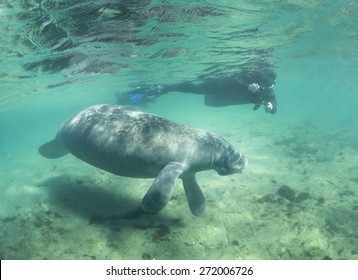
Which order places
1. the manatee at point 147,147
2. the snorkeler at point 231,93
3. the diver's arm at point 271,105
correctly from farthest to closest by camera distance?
the snorkeler at point 231,93, the diver's arm at point 271,105, the manatee at point 147,147

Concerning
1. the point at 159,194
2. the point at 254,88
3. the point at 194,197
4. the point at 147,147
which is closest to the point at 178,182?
the point at 194,197

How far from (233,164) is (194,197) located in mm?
1172

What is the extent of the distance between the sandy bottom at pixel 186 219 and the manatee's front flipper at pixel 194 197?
0.16 m

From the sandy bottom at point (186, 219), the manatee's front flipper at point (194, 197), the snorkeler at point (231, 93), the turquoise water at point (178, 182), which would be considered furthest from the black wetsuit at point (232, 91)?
the manatee's front flipper at point (194, 197)

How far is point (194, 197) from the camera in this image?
698 cm

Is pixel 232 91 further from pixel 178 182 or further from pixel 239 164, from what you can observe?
pixel 239 164

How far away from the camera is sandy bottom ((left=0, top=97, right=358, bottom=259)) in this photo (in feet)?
18.6

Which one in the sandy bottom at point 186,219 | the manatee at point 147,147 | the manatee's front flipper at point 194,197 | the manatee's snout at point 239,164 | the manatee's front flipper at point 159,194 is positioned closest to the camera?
the manatee's front flipper at point 159,194

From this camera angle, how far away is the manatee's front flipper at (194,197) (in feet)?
22.2

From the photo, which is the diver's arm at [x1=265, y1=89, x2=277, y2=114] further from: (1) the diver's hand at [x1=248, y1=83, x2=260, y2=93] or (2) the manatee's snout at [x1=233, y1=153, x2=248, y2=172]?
(2) the manatee's snout at [x1=233, y1=153, x2=248, y2=172]

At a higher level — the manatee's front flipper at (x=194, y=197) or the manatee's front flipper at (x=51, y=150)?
the manatee's front flipper at (x=194, y=197)

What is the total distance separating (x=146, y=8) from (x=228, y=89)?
286 inches

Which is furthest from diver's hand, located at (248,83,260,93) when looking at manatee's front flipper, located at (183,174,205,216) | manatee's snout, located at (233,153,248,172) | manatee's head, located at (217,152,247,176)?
manatee's front flipper, located at (183,174,205,216)

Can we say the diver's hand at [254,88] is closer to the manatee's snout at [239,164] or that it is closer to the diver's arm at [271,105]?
the diver's arm at [271,105]
